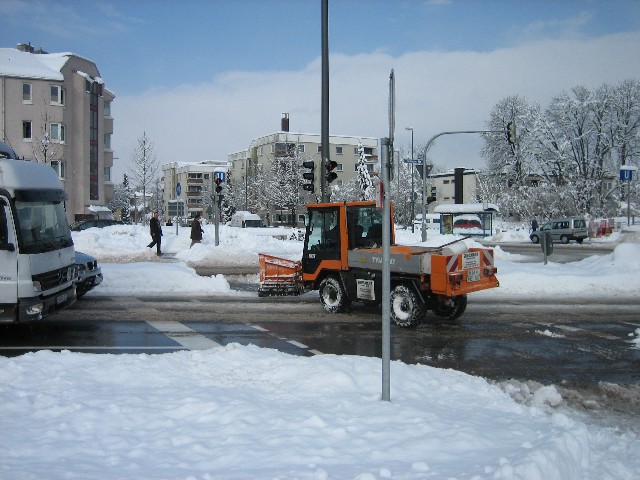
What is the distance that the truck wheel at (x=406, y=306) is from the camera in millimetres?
10945

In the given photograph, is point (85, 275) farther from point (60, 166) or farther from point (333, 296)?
point (60, 166)

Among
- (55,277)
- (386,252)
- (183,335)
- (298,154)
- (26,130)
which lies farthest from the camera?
(298,154)

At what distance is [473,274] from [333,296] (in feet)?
9.37

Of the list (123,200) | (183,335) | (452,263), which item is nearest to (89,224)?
(183,335)

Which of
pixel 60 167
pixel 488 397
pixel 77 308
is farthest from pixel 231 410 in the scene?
pixel 60 167

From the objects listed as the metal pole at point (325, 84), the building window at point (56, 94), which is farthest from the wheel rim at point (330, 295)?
the building window at point (56, 94)

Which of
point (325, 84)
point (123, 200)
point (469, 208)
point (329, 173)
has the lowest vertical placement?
point (469, 208)

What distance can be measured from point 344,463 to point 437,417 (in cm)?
132

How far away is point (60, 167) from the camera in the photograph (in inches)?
1989

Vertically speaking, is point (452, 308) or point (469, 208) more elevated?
point (469, 208)

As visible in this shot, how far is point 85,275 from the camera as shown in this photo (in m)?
14.1

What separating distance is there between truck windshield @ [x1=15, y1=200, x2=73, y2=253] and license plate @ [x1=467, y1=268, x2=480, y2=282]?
6716 millimetres

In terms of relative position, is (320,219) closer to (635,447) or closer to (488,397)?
(488,397)

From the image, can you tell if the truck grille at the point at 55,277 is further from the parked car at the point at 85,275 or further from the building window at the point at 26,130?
the building window at the point at 26,130
